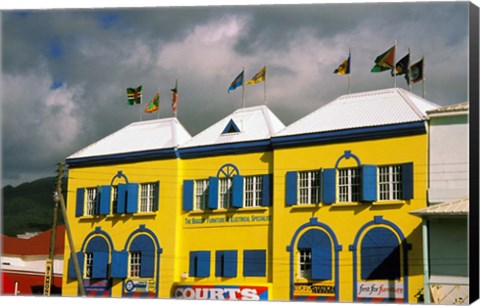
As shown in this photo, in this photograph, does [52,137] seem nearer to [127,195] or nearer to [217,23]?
[127,195]

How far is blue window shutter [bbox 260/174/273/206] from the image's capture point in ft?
89.1

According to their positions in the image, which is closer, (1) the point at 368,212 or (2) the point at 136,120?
(1) the point at 368,212

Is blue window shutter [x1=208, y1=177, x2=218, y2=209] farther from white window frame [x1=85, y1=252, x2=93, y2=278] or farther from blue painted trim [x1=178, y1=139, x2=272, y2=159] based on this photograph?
white window frame [x1=85, y1=252, x2=93, y2=278]

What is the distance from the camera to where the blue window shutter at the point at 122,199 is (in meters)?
29.0

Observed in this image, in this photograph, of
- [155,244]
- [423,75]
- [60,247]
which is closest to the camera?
[423,75]

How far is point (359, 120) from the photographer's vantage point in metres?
25.9

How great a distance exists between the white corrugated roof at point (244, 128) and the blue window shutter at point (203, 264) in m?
3.23

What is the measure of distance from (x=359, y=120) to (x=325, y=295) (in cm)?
478

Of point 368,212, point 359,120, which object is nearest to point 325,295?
point 368,212

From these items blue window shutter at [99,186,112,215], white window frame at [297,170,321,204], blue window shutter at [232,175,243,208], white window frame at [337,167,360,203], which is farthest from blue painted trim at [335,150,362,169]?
blue window shutter at [99,186,112,215]

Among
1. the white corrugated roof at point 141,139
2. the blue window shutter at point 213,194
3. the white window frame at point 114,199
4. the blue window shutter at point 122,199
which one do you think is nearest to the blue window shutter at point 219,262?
the blue window shutter at point 213,194

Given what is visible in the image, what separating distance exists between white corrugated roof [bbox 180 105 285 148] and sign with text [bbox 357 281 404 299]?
520 cm

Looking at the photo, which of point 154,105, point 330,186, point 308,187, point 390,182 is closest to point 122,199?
point 154,105

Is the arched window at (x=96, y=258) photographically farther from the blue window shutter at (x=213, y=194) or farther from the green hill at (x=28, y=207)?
the blue window shutter at (x=213, y=194)
